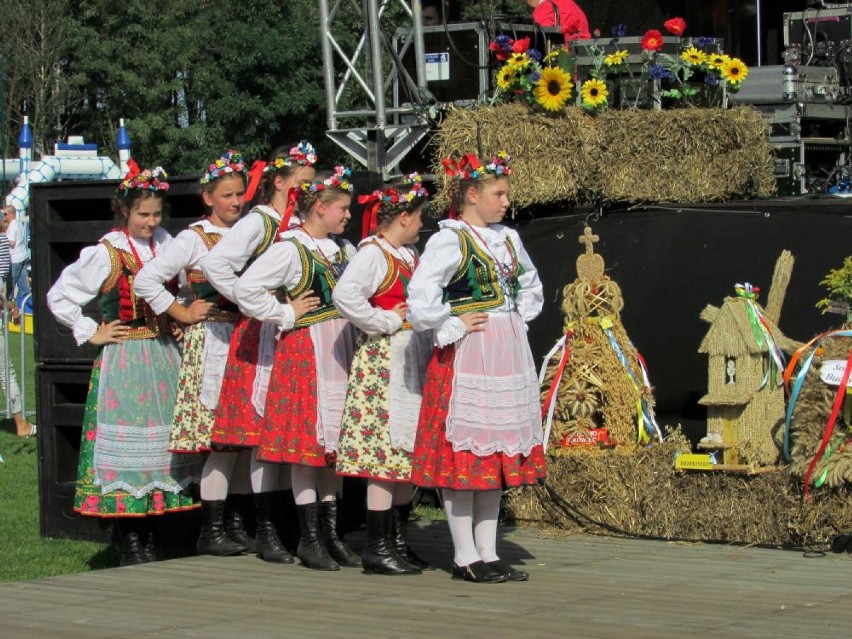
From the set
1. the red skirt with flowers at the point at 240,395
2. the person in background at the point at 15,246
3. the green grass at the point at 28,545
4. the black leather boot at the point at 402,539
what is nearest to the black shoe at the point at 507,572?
the black leather boot at the point at 402,539

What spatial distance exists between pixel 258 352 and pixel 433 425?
36.0 inches

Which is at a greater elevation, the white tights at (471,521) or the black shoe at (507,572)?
the white tights at (471,521)

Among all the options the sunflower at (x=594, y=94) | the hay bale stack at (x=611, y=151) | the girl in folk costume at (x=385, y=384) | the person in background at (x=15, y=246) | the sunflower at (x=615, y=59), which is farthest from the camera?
the person in background at (x=15, y=246)

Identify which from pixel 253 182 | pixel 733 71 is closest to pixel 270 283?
pixel 253 182

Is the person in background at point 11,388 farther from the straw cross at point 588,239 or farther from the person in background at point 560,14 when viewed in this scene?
the straw cross at point 588,239

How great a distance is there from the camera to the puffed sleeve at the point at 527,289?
559cm

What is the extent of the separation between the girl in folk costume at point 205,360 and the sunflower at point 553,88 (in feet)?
6.95

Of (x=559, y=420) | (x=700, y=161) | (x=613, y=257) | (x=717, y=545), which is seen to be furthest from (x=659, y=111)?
(x=717, y=545)

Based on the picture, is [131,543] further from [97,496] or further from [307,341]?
[307,341]

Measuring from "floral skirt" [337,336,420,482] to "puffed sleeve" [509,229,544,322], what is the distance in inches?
20.3

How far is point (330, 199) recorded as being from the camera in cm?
574

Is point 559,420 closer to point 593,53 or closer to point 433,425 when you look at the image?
point 433,425

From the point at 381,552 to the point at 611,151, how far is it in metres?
2.91

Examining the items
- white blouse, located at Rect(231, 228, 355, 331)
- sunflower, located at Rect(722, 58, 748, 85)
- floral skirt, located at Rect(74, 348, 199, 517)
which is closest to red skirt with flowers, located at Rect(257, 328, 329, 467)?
white blouse, located at Rect(231, 228, 355, 331)
